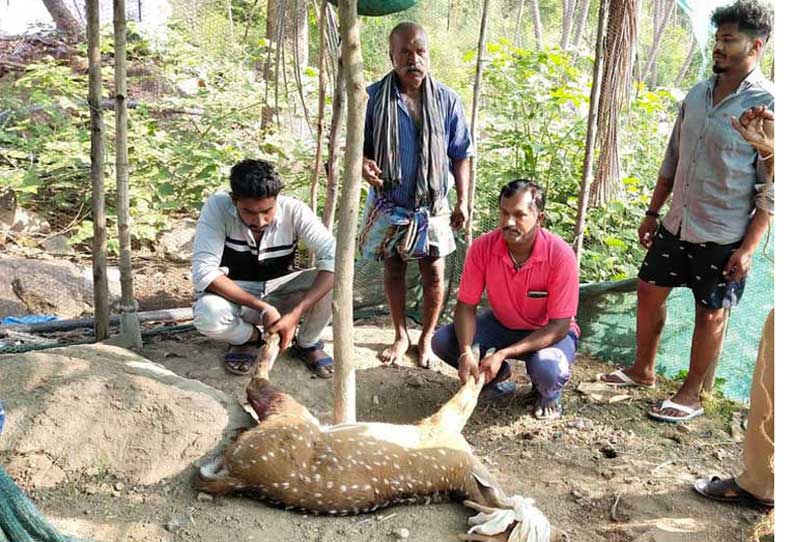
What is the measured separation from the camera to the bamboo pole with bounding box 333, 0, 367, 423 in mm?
2900

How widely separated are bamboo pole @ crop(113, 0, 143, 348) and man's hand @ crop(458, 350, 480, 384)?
1.98 m

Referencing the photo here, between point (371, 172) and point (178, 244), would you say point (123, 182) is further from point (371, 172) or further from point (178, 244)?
point (178, 244)

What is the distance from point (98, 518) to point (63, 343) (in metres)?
2.13

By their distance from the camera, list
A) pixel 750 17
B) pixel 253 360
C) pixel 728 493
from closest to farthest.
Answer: pixel 728 493 → pixel 750 17 → pixel 253 360

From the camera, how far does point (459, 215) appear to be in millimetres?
4539

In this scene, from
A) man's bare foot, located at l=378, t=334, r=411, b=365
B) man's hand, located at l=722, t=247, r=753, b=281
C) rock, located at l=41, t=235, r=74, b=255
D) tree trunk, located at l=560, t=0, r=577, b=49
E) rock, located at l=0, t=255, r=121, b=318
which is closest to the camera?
man's hand, located at l=722, t=247, r=753, b=281

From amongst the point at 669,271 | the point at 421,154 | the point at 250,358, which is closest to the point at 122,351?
the point at 250,358


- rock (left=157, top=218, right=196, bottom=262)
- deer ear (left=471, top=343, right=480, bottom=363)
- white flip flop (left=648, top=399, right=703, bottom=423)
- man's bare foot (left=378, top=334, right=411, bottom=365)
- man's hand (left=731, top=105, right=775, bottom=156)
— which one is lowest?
rock (left=157, top=218, right=196, bottom=262)

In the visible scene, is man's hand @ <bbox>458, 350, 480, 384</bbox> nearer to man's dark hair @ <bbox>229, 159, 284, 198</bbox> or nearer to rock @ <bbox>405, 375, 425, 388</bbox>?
rock @ <bbox>405, 375, 425, 388</bbox>

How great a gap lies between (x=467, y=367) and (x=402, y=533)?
3.82ft

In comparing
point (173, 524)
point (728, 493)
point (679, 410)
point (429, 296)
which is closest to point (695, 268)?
point (679, 410)

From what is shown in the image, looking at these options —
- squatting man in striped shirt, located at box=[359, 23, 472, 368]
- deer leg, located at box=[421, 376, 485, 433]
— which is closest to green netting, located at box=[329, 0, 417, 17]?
squatting man in striped shirt, located at box=[359, 23, 472, 368]

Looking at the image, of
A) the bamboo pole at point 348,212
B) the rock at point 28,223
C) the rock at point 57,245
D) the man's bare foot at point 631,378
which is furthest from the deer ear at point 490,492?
the rock at point 28,223

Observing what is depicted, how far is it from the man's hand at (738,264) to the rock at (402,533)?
2.20 meters
